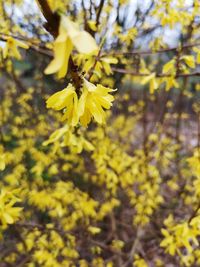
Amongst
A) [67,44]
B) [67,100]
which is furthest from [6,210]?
[67,44]

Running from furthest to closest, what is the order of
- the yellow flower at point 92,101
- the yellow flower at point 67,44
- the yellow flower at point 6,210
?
the yellow flower at point 6,210 < the yellow flower at point 92,101 < the yellow flower at point 67,44

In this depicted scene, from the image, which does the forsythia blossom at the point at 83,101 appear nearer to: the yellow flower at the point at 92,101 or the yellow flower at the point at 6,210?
the yellow flower at the point at 92,101

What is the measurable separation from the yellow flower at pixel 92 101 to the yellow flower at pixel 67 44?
0.95 ft

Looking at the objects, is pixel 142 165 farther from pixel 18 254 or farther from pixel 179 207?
pixel 18 254

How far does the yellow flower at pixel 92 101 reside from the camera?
1187 millimetres

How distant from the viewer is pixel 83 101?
46.6 inches

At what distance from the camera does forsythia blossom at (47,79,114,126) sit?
1187 millimetres

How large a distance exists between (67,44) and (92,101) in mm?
337

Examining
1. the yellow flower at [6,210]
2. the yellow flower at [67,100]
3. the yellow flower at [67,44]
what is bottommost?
the yellow flower at [6,210]

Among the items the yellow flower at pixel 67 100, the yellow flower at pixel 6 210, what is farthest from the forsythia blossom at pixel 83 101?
the yellow flower at pixel 6 210

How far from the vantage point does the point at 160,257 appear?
4512mm

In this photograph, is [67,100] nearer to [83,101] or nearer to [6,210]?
[83,101]

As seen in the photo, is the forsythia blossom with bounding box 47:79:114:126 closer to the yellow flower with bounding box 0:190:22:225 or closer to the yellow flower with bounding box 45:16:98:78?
the yellow flower with bounding box 45:16:98:78

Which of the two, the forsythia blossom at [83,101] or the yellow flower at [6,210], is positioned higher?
the forsythia blossom at [83,101]
